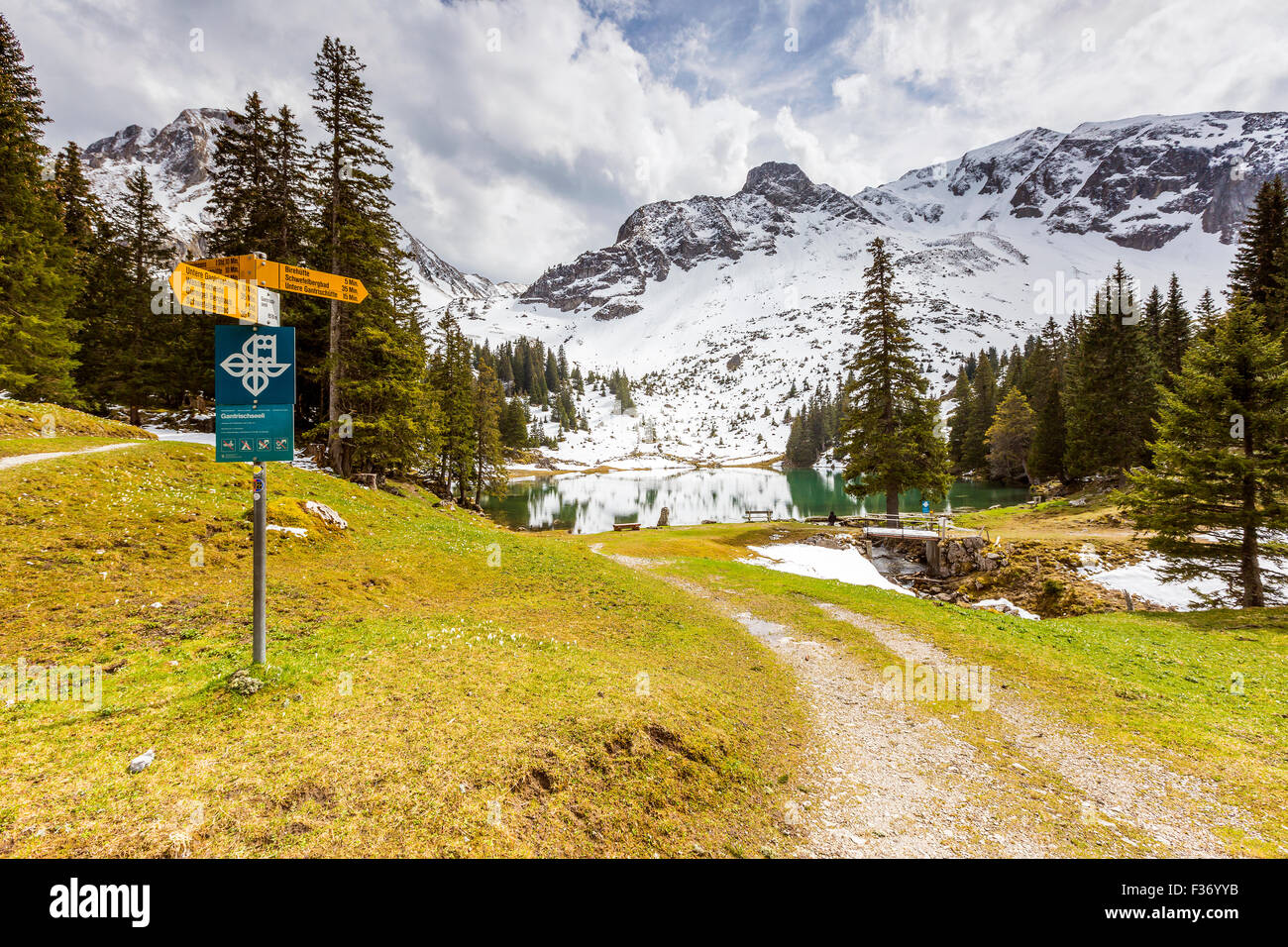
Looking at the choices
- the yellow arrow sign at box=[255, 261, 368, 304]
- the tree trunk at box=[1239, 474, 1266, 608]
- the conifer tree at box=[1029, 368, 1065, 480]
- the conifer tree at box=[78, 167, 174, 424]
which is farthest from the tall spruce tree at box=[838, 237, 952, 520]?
the conifer tree at box=[78, 167, 174, 424]

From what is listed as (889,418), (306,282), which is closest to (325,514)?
(306,282)

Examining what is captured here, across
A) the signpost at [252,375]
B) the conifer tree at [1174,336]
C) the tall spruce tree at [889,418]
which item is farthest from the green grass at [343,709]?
the conifer tree at [1174,336]

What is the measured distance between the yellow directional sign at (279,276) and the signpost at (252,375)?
0.05 ft

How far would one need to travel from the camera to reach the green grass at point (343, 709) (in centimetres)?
420

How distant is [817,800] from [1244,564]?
23.0 m

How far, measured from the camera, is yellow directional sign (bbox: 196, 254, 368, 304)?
21.6 feet

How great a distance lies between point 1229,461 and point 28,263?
166 feet

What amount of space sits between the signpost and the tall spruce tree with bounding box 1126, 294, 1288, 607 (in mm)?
26961

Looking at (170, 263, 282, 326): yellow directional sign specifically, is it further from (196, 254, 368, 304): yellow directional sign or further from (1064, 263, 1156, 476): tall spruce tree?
(1064, 263, 1156, 476): tall spruce tree

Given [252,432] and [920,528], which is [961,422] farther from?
[252,432]

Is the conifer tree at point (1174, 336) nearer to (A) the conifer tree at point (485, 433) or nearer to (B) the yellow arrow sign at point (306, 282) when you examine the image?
(A) the conifer tree at point (485, 433)
